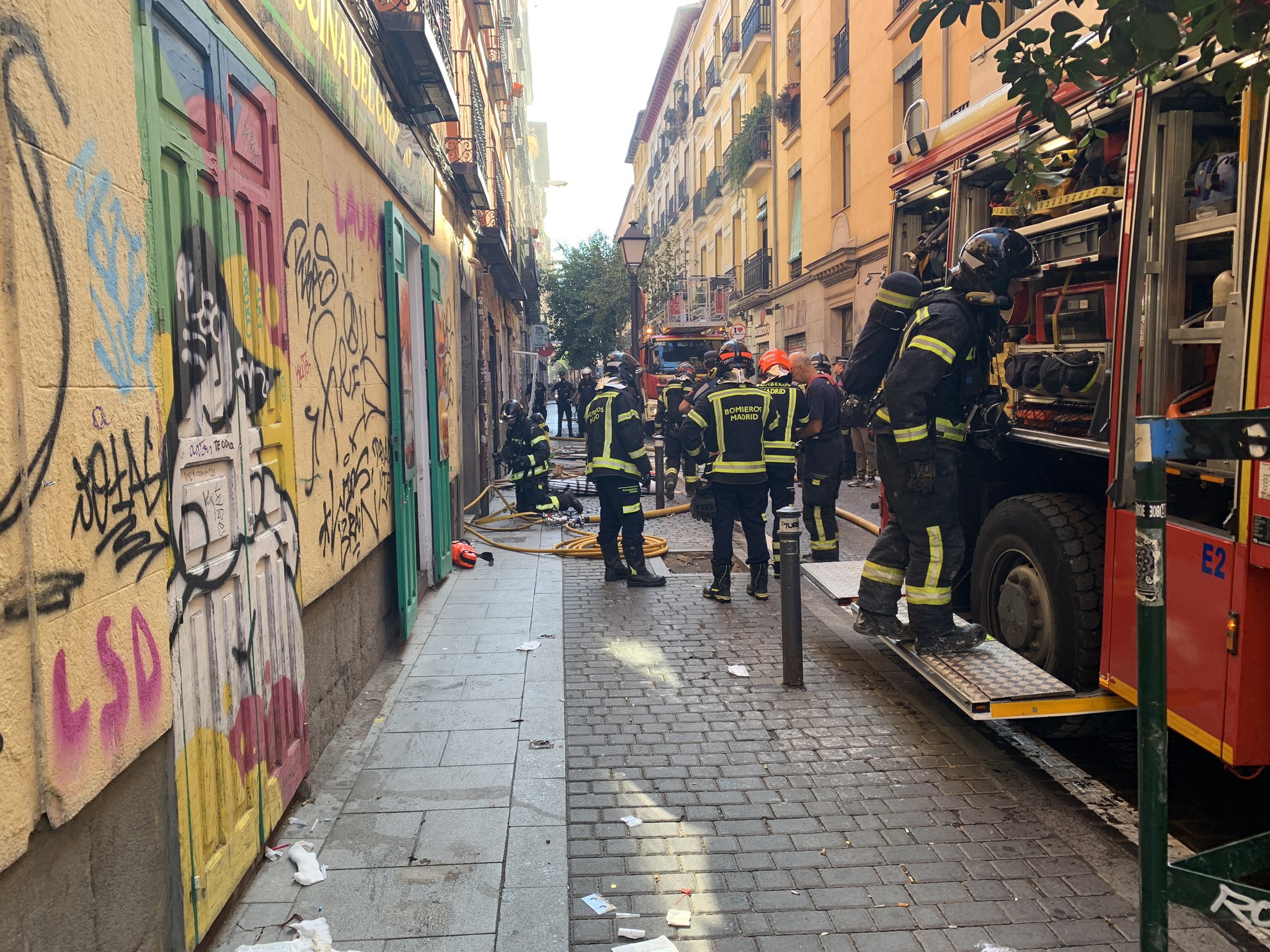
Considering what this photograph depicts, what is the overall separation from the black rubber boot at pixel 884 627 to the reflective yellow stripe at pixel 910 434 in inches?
43.3

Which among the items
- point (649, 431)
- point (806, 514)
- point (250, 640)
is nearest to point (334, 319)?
point (250, 640)

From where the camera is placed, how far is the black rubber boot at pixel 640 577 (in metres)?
8.58

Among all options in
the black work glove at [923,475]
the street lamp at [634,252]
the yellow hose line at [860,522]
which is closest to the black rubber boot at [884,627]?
the black work glove at [923,475]

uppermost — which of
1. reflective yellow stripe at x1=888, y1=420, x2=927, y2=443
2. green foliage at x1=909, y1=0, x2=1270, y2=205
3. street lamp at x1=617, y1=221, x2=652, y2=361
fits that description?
street lamp at x1=617, y1=221, x2=652, y2=361

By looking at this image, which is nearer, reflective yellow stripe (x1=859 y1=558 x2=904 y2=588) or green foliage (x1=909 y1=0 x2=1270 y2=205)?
green foliage (x1=909 y1=0 x2=1270 y2=205)

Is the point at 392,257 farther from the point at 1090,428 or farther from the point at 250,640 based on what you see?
the point at 1090,428

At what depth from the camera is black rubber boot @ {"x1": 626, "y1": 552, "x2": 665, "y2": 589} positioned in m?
8.58

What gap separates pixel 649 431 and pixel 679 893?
18.9 m

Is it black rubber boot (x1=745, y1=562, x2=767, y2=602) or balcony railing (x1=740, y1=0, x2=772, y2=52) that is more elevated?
balcony railing (x1=740, y1=0, x2=772, y2=52)

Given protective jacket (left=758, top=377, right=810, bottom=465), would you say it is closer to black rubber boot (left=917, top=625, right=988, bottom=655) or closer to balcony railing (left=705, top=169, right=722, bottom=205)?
black rubber boot (left=917, top=625, right=988, bottom=655)

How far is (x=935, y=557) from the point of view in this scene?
5160 millimetres

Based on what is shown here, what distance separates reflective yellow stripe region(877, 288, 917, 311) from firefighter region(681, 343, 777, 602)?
2361 millimetres

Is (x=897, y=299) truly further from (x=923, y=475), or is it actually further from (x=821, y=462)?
(x=821, y=462)

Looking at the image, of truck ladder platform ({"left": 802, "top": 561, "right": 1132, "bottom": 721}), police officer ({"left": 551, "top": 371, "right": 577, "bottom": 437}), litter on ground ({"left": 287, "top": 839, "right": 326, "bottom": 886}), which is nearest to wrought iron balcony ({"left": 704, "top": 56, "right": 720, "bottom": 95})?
police officer ({"left": 551, "top": 371, "right": 577, "bottom": 437})
